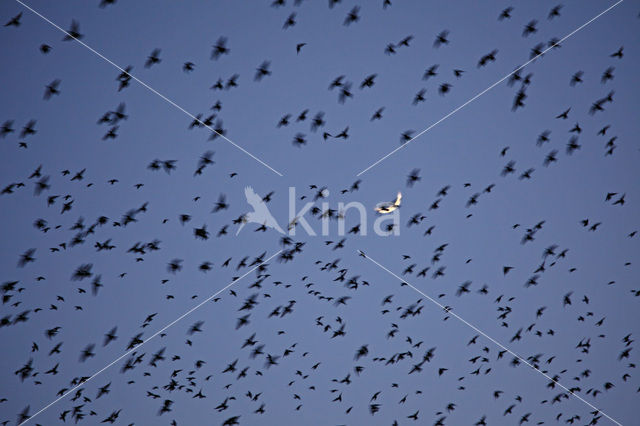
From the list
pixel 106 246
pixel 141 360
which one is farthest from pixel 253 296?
pixel 106 246

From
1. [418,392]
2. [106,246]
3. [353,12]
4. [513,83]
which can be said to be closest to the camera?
[353,12]

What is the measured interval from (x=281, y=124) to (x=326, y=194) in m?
3.74

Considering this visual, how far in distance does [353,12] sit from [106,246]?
11.7 metres

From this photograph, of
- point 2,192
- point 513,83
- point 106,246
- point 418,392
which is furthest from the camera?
point 418,392

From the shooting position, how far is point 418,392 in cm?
2120

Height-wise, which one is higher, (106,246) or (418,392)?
(106,246)

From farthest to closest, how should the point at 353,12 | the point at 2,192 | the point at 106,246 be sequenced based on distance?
the point at 106,246, the point at 2,192, the point at 353,12

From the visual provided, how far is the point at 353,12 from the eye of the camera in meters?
15.4

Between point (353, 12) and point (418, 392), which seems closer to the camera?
point (353, 12)

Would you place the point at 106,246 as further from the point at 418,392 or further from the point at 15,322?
the point at 418,392

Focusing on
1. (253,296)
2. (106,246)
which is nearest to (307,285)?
(253,296)

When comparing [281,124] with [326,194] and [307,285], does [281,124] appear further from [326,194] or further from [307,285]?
[307,285]

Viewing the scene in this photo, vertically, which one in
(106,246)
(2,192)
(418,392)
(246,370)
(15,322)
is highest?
(2,192)

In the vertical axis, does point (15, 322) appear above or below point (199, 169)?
below
